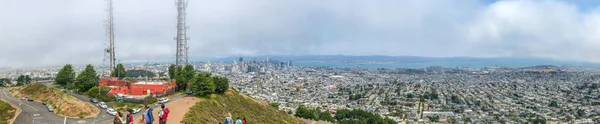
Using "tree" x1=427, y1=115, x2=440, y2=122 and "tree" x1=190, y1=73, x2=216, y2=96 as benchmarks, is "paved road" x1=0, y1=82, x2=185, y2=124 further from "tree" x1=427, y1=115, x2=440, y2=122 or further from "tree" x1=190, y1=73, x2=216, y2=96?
"tree" x1=427, y1=115, x2=440, y2=122

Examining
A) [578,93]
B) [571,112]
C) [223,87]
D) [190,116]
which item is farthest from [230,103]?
[578,93]

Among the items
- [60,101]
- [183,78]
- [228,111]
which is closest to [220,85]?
[183,78]

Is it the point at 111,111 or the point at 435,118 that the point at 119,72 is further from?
the point at 435,118

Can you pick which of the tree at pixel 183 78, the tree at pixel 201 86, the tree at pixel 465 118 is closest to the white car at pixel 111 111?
the tree at pixel 201 86

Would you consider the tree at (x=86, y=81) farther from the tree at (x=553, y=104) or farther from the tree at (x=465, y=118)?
the tree at (x=553, y=104)

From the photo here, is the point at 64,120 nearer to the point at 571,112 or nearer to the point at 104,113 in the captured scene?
the point at 104,113
